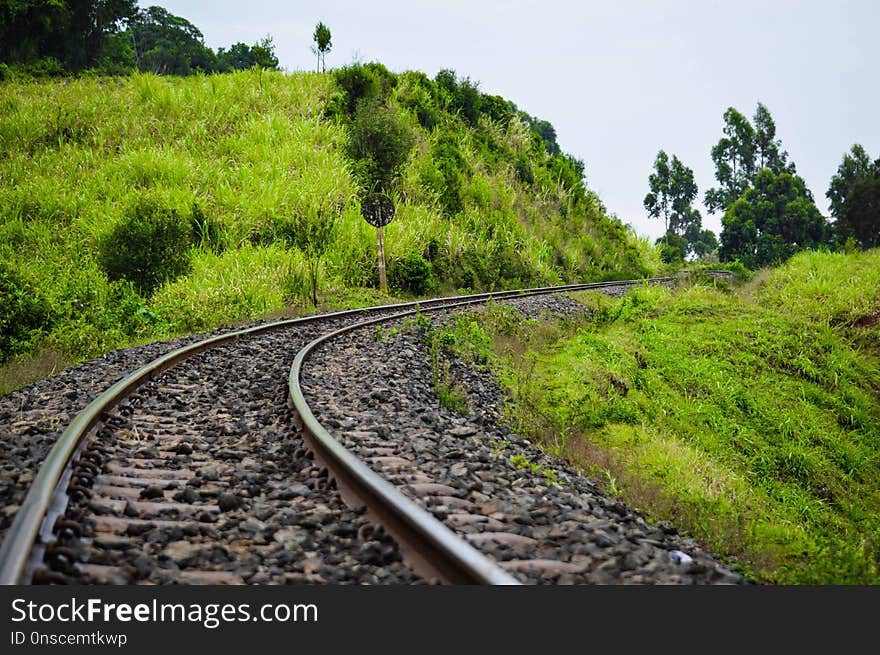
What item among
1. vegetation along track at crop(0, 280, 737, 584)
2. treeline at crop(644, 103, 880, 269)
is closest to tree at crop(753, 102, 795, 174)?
treeline at crop(644, 103, 880, 269)

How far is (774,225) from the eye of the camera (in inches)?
1815

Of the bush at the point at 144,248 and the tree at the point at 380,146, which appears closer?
the bush at the point at 144,248

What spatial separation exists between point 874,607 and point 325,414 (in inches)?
137

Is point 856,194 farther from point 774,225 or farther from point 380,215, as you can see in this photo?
point 380,215

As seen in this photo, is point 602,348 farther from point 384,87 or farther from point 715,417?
point 384,87

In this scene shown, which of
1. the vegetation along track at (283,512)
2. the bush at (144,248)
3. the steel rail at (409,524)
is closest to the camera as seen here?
the steel rail at (409,524)

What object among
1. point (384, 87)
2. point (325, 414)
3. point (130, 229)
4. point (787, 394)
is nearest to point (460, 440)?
point (325, 414)

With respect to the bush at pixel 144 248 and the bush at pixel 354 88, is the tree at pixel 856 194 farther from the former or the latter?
the bush at pixel 144 248

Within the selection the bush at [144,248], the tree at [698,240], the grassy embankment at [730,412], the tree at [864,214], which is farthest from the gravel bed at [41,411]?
the tree at [698,240]

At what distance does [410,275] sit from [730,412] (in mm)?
10301

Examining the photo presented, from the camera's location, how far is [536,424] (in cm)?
542

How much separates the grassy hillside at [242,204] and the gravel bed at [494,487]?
549 centimetres

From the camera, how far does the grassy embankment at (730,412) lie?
4047 mm

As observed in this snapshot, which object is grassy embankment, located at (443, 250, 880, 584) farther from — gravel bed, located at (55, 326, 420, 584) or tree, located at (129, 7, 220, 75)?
tree, located at (129, 7, 220, 75)
